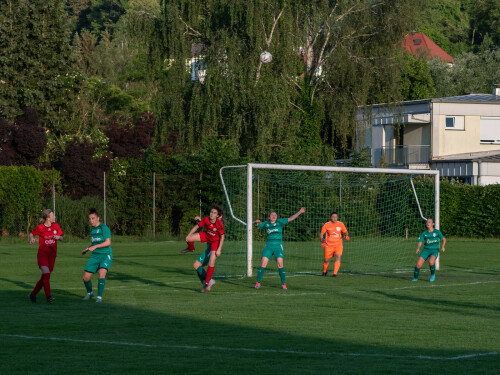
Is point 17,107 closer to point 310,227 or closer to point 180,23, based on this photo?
point 180,23

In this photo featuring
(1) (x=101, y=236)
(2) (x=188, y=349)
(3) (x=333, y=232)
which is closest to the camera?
(2) (x=188, y=349)

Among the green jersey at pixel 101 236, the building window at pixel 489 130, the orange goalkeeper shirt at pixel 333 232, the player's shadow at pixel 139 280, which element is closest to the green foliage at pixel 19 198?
the player's shadow at pixel 139 280

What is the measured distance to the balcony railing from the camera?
54.3 meters

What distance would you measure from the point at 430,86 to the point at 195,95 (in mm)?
33676

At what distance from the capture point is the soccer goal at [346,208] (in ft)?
97.7

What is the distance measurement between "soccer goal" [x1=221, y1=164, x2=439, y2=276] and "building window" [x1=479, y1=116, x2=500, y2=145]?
1831cm

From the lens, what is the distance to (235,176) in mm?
29484

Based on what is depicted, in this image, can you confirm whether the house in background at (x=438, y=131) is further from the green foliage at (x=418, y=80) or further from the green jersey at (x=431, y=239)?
the green jersey at (x=431, y=239)

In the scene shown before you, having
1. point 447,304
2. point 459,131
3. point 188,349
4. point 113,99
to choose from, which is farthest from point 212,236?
point 113,99

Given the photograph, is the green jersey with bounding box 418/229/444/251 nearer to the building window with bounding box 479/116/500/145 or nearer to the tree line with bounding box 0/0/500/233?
the tree line with bounding box 0/0/500/233

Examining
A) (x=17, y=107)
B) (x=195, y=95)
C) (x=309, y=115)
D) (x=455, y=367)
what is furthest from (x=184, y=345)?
(x=17, y=107)

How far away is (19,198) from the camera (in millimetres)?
37469

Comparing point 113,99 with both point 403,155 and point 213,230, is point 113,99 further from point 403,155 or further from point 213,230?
point 213,230

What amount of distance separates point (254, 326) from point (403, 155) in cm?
4361
